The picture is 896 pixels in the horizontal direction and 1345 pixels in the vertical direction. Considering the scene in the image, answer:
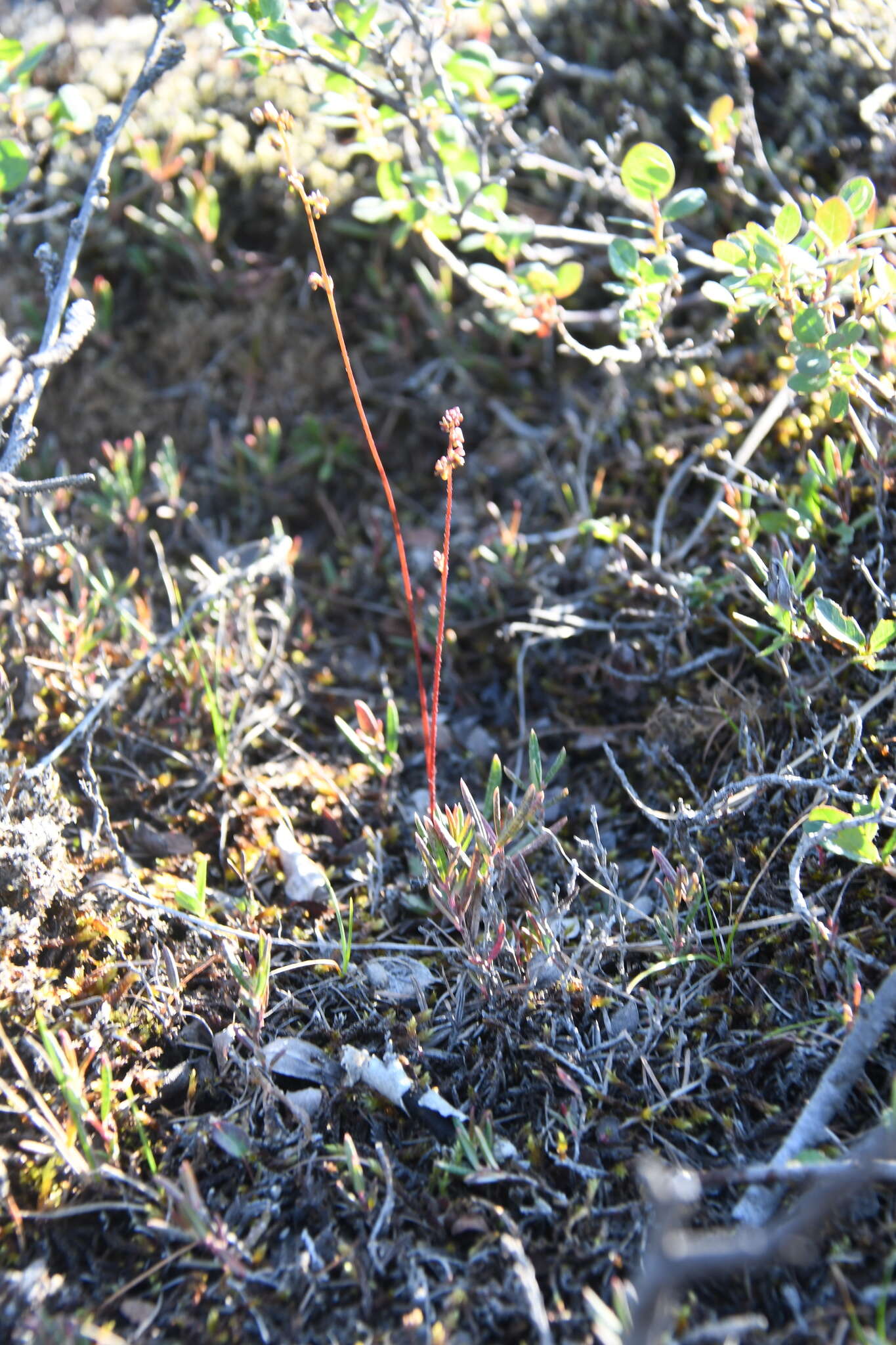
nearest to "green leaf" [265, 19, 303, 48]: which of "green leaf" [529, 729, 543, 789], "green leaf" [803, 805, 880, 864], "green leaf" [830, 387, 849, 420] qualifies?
"green leaf" [830, 387, 849, 420]

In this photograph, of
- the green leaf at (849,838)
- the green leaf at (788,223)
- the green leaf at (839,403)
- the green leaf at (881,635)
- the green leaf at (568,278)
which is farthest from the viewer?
the green leaf at (568,278)

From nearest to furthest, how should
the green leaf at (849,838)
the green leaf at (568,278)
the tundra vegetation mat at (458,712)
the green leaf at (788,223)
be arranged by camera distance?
the tundra vegetation mat at (458,712) → the green leaf at (849,838) → the green leaf at (788,223) → the green leaf at (568,278)

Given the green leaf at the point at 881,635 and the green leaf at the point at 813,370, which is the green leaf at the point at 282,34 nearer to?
the green leaf at the point at 813,370

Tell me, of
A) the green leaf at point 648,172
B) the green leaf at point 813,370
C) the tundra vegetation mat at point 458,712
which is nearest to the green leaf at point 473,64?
the tundra vegetation mat at point 458,712


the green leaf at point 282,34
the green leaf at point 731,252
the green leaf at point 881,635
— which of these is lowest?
the green leaf at point 881,635

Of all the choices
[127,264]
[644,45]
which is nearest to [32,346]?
[127,264]

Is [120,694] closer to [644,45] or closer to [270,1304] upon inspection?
[270,1304]
